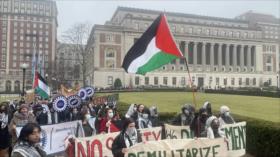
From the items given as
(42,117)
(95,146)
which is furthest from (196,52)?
(95,146)

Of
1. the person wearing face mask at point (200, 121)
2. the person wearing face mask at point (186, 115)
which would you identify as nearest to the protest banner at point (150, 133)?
the person wearing face mask at point (186, 115)

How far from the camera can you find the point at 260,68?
449ft

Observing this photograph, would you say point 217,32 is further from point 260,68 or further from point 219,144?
point 219,144

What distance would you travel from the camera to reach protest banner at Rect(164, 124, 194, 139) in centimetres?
1170

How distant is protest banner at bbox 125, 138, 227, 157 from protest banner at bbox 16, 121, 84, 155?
5384mm

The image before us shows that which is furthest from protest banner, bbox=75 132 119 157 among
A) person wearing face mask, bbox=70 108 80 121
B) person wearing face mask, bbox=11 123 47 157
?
person wearing face mask, bbox=70 108 80 121

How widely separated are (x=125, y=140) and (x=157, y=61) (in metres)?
4.04

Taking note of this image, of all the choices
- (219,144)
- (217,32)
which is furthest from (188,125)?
(217,32)

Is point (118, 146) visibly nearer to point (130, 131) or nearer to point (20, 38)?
point (130, 131)

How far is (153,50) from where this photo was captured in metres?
11.1

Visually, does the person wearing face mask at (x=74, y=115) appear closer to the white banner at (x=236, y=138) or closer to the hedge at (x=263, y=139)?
the hedge at (x=263, y=139)

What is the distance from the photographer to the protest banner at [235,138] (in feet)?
34.4

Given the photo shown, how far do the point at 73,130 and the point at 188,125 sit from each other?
3.89 meters

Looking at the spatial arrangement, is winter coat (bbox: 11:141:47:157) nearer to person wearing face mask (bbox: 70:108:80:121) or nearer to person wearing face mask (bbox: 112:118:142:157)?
person wearing face mask (bbox: 112:118:142:157)
